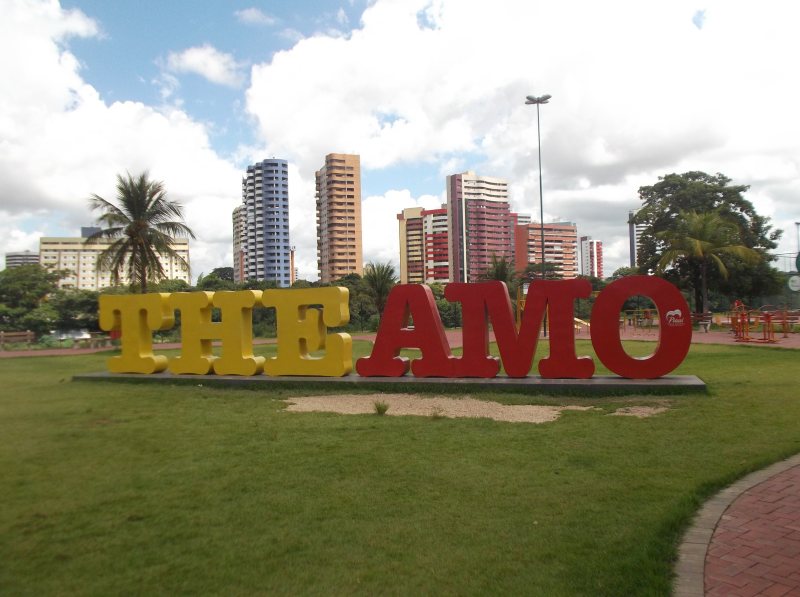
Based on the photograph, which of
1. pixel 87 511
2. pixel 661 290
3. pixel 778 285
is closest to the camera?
pixel 87 511

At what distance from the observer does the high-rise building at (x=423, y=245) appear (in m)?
99.9

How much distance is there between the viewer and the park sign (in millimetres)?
12648

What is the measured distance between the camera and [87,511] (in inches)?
217

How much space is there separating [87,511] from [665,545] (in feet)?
16.5

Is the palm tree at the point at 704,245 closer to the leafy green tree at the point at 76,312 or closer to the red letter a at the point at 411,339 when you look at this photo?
the red letter a at the point at 411,339

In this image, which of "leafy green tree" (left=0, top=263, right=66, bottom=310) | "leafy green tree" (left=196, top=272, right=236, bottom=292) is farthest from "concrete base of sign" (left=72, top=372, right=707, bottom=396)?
"leafy green tree" (left=196, top=272, right=236, bottom=292)

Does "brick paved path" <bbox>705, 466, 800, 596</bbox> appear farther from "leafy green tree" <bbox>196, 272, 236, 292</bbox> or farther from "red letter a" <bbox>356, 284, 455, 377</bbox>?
"leafy green tree" <bbox>196, 272, 236, 292</bbox>

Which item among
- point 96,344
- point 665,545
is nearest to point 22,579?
point 665,545

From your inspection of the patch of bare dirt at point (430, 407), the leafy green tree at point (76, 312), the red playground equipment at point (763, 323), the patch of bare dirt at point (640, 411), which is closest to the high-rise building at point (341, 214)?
the leafy green tree at point (76, 312)

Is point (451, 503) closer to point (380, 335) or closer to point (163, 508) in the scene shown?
point (163, 508)

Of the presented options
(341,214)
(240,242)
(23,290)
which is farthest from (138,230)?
(240,242)

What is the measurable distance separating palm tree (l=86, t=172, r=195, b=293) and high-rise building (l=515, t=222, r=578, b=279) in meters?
81.0

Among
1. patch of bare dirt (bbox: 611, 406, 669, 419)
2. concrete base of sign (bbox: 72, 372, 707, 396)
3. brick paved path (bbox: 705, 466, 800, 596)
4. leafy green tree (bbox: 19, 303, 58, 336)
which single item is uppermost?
leafy green tree (bbox: 19, 303, 58, 336)

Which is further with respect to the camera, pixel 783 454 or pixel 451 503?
pixel 783 454
